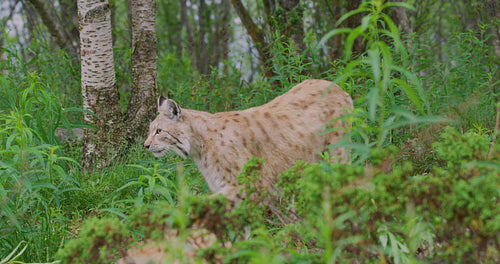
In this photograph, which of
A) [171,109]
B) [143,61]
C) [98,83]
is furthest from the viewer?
[143,61]

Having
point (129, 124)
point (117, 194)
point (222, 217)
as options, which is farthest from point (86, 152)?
point (222, 217)

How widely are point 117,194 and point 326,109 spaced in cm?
256

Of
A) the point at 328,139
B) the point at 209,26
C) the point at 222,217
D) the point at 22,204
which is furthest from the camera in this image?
the point at 209,26

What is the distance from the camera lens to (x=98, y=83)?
636 cm

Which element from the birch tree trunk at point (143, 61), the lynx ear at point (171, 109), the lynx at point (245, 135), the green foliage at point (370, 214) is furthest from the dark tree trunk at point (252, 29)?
the green foliage at point (370, 214)

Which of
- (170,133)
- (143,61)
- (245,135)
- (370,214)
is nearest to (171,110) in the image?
(170,133)

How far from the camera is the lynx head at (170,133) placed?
4.79m

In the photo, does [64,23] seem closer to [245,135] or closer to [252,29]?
[252,29]

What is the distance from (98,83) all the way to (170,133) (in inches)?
83.5

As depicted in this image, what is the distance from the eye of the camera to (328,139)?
516 centimetres

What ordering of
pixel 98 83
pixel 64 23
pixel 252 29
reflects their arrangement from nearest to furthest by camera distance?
pixel 98 83, pixel 252 29, pixel 64 23

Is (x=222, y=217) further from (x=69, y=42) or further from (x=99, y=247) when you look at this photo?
(x=69, y=42)

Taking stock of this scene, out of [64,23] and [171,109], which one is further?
[64,23]

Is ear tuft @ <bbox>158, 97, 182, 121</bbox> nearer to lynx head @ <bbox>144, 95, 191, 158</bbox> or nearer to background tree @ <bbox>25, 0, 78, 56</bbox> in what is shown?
lynx head @ <bbox>144, 95, 191, 158</bbox>
